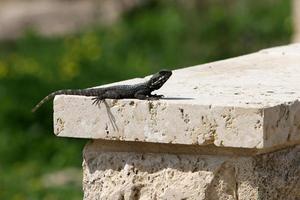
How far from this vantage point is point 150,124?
11.8ft

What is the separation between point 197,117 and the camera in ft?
11.6

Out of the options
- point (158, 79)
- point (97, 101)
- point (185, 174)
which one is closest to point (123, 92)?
point (97, 101)

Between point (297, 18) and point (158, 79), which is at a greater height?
point (158, 79)

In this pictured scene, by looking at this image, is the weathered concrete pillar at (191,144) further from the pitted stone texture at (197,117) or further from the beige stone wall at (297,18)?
the beige stone wall at (297,18)

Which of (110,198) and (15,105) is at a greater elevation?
(110,198)

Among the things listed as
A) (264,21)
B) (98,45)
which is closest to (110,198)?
(98,45)

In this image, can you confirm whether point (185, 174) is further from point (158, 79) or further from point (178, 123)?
point (158, 79)

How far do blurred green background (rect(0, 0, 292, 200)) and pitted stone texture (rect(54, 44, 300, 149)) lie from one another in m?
4.42

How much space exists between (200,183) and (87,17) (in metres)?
14.6

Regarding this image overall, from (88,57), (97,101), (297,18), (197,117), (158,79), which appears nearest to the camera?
(197,117)

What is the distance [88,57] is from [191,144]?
8.75 m

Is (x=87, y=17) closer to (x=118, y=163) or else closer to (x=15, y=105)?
(x=15, y=105)

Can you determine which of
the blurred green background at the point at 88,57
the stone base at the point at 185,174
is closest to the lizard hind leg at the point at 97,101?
the stone base at the point at 185,174

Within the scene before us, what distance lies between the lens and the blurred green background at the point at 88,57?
930 cm
